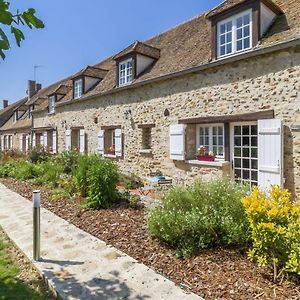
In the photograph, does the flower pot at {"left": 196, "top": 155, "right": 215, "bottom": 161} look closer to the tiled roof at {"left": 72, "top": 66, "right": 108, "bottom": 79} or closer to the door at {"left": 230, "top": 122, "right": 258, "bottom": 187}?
the door at {"left": 230, "top": 122, "right": 258, "bottom": 187}

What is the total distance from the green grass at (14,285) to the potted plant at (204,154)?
20.3ft

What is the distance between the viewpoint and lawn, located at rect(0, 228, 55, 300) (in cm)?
357

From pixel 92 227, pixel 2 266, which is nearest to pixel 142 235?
pixel 92 227

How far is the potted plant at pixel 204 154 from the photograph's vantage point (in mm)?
8969

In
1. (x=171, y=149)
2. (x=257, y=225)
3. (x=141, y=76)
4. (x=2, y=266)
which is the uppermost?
(x=141, y=76)

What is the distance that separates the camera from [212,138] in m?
9.22

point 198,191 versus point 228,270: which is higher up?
point 198,191

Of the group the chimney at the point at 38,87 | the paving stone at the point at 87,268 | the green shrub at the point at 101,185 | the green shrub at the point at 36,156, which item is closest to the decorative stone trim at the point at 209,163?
the green shrub at the point at 101,185

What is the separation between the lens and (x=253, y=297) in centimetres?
329

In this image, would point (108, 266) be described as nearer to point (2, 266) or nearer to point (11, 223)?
point (2, 266)

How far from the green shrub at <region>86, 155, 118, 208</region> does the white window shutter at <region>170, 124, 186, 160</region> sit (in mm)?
2664

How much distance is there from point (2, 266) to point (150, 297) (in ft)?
8.22

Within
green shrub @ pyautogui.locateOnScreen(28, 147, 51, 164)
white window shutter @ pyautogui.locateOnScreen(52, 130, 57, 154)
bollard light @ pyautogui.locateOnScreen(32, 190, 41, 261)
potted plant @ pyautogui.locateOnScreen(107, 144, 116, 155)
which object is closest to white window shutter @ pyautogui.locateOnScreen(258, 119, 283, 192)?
bollard light @ pyautogui.locateOnScreen(32, 190, 41, 261)

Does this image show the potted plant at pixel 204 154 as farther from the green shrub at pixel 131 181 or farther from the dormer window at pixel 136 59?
the dormer window at pixel 136 59
